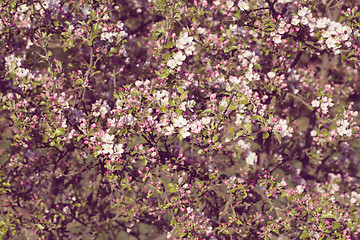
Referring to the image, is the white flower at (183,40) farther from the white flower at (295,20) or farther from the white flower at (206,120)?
the white flower at (295,20)

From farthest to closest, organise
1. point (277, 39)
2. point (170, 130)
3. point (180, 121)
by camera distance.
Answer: point (277, 39) → point (170, 130) → point (180, 121)

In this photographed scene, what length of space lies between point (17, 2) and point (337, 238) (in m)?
6.17

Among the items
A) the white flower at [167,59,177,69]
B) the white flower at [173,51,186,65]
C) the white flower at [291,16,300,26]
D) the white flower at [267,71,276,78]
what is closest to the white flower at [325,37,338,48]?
the white flower at [291,16,300,26]

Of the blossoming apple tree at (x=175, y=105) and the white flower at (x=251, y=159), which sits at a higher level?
the blossoming apple tree at (x=175, y=105)

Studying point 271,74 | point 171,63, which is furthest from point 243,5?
point 171,63

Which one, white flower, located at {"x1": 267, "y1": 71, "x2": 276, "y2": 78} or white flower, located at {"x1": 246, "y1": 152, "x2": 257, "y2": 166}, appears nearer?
white flower, located at {"x1": 267, "y1": 71, "x2": 276, "y2": 78}

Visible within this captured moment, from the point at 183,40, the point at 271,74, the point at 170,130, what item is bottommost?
the point at 170,130

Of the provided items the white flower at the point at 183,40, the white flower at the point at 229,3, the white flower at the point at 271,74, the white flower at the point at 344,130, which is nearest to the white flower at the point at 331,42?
the white flower at the point at 271,74

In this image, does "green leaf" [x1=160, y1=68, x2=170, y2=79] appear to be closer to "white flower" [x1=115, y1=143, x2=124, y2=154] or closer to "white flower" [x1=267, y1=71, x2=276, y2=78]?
"white flower" [x1=115, y1=143, x2=124, y2=154]

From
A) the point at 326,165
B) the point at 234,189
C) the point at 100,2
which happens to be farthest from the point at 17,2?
the point at 326,165

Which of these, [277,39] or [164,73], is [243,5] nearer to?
[277,39]

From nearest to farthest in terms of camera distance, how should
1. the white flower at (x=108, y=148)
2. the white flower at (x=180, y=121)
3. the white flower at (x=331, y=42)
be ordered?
the white flower at (x=180, y=121)
the white flower at (x=108, y=148)
the white flower at (x=331, y=42)

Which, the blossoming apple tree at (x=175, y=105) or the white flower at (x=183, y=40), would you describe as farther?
the blossoming apple tree at (x=175, y=105)

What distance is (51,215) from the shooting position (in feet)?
21.5
